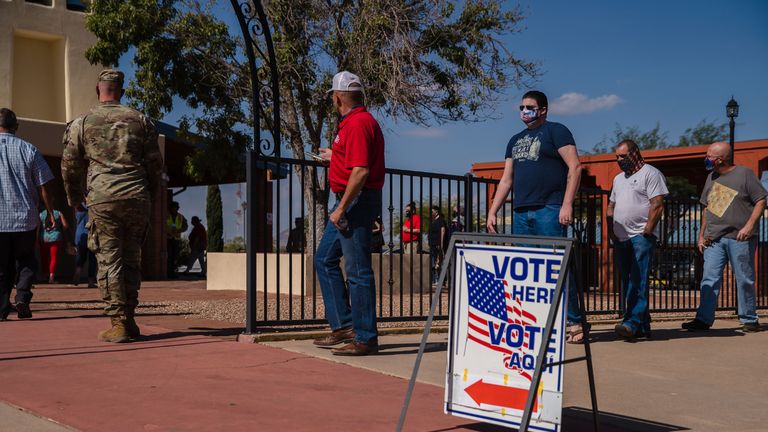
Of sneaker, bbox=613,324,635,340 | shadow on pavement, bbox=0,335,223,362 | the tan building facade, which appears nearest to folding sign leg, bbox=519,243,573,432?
shadow on pavement, bbox=0,335,223,362

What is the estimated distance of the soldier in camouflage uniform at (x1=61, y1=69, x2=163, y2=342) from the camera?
6684mm

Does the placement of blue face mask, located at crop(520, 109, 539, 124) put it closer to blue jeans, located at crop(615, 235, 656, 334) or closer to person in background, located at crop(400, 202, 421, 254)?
person in background, located at crop(400, 202, 421, 254)

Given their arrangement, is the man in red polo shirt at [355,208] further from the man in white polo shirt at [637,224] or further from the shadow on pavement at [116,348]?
the man in white polo shirt at [637,224]

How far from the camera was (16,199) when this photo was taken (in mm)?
8141

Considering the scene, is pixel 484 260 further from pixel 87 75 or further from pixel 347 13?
pixel 87 75

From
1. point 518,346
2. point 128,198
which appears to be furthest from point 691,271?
point 518,346

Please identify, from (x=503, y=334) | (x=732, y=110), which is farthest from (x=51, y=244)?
(x=732, y=110)

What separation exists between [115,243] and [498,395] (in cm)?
381

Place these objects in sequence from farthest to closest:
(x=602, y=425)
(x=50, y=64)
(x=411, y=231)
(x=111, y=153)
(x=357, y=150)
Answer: (x=50, y=64) < (x=411, y=231) < (x=111, y=153) < (x=357, y=150) < (x=602, y=425)

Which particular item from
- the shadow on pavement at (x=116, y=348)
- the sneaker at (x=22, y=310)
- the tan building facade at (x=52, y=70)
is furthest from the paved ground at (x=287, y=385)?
the tan building facade at (x=52, y=70)

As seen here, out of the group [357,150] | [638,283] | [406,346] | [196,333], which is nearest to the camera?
[357,150]

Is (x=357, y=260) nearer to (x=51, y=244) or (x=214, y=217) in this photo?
(x=51, y=244)

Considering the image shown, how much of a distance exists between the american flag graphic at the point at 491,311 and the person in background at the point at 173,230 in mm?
19469

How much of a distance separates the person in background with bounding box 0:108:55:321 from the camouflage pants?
5.72 feet
